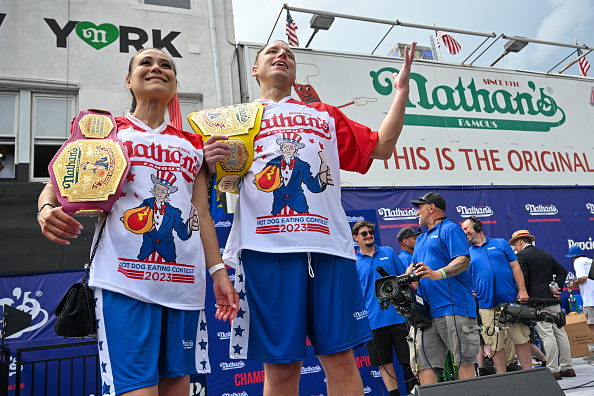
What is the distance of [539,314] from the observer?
4762 millimetres

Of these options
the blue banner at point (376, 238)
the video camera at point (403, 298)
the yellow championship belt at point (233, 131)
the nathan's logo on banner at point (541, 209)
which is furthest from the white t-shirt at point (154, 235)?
the nathan's logo on banner at point (541, 209)

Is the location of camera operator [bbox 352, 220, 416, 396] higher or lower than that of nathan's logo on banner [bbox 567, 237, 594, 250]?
lower

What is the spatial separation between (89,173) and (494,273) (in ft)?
15.5

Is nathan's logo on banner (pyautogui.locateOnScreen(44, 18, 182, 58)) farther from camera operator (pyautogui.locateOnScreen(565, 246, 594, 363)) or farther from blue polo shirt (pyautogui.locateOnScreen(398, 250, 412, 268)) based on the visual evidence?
camera operator (pyautogui.locateOnScreen(565, 246, 594, 363))

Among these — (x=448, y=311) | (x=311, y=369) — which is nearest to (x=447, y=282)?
(x=448, y=311)

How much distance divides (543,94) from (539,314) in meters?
6.94

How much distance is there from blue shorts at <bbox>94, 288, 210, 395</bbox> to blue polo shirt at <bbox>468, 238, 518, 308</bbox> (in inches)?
172

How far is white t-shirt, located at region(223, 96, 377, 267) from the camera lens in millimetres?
1801

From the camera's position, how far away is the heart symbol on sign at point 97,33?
295 inches

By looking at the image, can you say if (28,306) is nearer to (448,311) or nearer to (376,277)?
→ (376,277)

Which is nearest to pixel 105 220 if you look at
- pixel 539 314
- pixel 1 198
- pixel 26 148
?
pixel 539 314

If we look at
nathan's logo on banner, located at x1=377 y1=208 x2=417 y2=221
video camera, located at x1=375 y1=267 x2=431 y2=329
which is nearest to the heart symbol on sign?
nathan's logo on banner, located at x1=377 y1=208 x2=417 y2=221

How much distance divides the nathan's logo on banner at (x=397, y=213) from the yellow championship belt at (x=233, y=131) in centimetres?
581

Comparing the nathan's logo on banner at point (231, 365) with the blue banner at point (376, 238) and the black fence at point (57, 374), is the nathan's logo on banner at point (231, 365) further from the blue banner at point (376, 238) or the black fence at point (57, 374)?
the black fence at point (57, 374)
